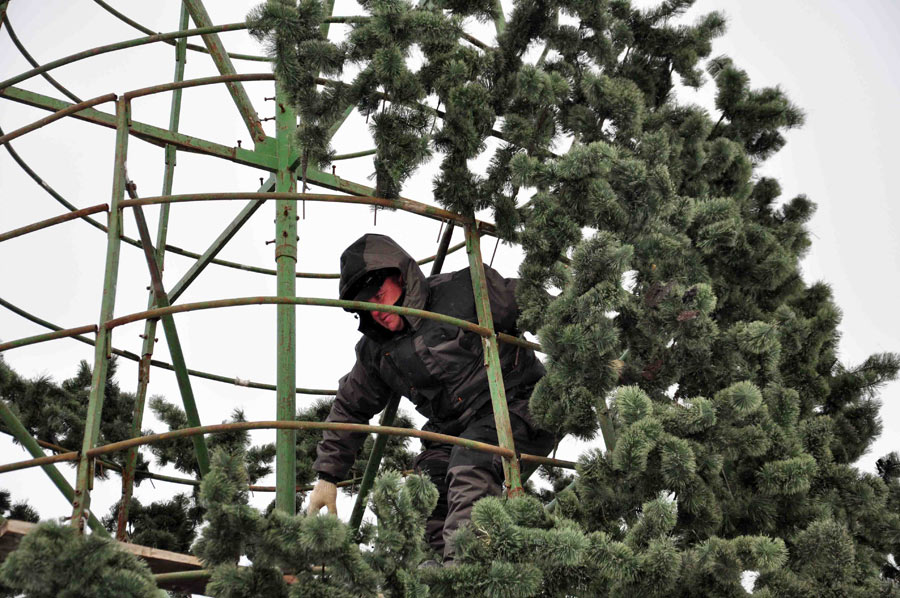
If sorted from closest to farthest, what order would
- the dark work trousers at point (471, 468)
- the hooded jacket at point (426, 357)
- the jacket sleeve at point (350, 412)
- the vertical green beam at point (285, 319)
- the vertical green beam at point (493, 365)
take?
the vertical green beam at point (493, 365)
the vertical green beam at point (285, 319)
the dark work trousers at point (471, 468)
the hooded jacket at point (426, 357)
the jacket sleeve at point (350, 412)

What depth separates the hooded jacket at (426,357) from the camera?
236 inches

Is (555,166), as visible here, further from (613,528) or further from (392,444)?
(392,444)

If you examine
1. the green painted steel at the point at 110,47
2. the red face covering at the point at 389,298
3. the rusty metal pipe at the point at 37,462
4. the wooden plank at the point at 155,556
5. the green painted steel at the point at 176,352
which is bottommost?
the wooden plank at the point at 155,556

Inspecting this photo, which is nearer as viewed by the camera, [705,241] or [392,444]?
[705,241]

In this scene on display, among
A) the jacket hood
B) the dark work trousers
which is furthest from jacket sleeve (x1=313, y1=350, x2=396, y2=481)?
the dark work trousers

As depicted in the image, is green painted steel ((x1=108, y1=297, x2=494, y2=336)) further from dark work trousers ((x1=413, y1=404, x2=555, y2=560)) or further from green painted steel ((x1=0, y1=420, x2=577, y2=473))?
dark work trousers ((x1=413, y1=404, x2=555, y2=560))

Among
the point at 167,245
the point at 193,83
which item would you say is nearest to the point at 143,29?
the point at 167,245

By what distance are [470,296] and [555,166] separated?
115 centimetres

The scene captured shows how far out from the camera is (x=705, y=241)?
18.6 ft

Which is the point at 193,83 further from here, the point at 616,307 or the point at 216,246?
the point at 616,307

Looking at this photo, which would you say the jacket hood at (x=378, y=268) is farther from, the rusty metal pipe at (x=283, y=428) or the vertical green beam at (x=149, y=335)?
the rusty metal pipe at (x=283, y=428)

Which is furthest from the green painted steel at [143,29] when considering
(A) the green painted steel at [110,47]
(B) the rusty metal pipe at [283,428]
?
(B) the rusty metal pipe at [283,428]

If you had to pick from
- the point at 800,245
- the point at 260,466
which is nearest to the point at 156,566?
the point at 260,466

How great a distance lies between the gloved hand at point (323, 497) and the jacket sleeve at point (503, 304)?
123 centimetres
